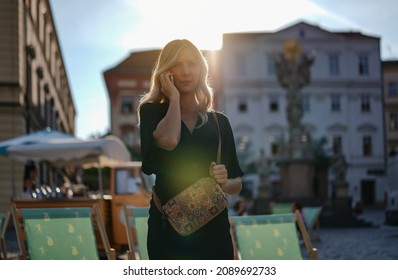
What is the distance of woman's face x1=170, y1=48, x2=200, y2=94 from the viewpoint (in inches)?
101

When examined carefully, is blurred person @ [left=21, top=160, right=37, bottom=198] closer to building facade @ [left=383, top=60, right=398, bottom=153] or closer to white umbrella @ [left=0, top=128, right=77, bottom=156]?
white umbrella @ [left=0, top=128, right=77, bottom=156]

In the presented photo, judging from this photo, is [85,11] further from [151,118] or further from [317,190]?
[317,190]

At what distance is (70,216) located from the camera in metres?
4.27

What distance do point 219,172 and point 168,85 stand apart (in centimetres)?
32

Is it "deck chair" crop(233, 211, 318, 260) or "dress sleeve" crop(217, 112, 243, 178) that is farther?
"deck chair" crop(233, 211, 318, 260)

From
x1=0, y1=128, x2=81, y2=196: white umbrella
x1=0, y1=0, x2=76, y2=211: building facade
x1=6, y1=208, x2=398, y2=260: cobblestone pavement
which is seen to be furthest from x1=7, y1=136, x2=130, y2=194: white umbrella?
x1=6, y1=208, x2=398, y2=260: cobblestone pavement

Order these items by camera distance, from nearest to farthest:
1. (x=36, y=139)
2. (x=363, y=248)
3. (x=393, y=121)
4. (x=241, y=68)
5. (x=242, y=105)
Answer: (x=393, y=121), (x=36, y=139), (x=363, y=248), (x=241, y=68), (x=242, y=105)

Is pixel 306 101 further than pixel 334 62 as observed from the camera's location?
Yes

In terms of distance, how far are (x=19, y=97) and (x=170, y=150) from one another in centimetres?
990

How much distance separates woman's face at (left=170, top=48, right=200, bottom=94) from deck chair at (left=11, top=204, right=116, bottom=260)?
5.78 ft

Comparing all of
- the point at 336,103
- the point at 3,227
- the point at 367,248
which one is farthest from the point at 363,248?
the point at 336,103

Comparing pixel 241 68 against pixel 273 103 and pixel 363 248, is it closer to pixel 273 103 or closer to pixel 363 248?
pixel 273 103

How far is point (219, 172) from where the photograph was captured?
2461 millimetres

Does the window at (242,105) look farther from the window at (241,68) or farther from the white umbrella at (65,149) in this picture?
the white umbrella at (65,149)
